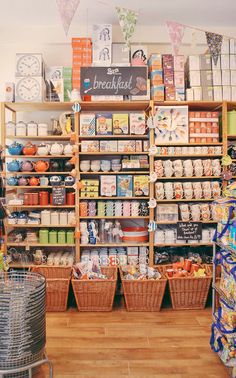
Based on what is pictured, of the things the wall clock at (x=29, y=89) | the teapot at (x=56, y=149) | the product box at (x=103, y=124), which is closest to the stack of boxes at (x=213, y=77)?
the product box at (x=103, y=124)

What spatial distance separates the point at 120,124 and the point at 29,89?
106 centimetres

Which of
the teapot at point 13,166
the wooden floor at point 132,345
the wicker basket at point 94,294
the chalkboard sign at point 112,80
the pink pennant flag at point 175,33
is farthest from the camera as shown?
the teapot at point 13,166

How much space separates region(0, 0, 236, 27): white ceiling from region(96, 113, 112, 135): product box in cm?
112

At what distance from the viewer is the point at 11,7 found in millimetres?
3885

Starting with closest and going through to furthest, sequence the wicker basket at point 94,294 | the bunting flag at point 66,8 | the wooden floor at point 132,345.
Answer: the wooden floor at point 132,345
the bunting flag at point 66,8
the wicker basket at point 94,294

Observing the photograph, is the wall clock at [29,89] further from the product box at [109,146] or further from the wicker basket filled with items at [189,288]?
the wicker basket filled with items at [189,288]

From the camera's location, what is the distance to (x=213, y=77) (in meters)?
4.06

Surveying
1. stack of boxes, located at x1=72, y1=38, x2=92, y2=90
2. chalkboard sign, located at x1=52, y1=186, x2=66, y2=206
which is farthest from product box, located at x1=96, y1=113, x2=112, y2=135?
chalkboard sign, located at x1=52, y1=186, x2=66, y2=206

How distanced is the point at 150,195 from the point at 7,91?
1.95 m

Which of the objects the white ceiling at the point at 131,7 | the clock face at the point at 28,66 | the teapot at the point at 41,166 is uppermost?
the white ceiling at the point at 131,7

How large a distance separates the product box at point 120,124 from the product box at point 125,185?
501 mm

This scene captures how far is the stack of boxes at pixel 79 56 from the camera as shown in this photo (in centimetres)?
407

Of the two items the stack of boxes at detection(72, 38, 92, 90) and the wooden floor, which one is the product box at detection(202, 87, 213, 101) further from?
the wooden floor

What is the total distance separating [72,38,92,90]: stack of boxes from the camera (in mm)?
4070
